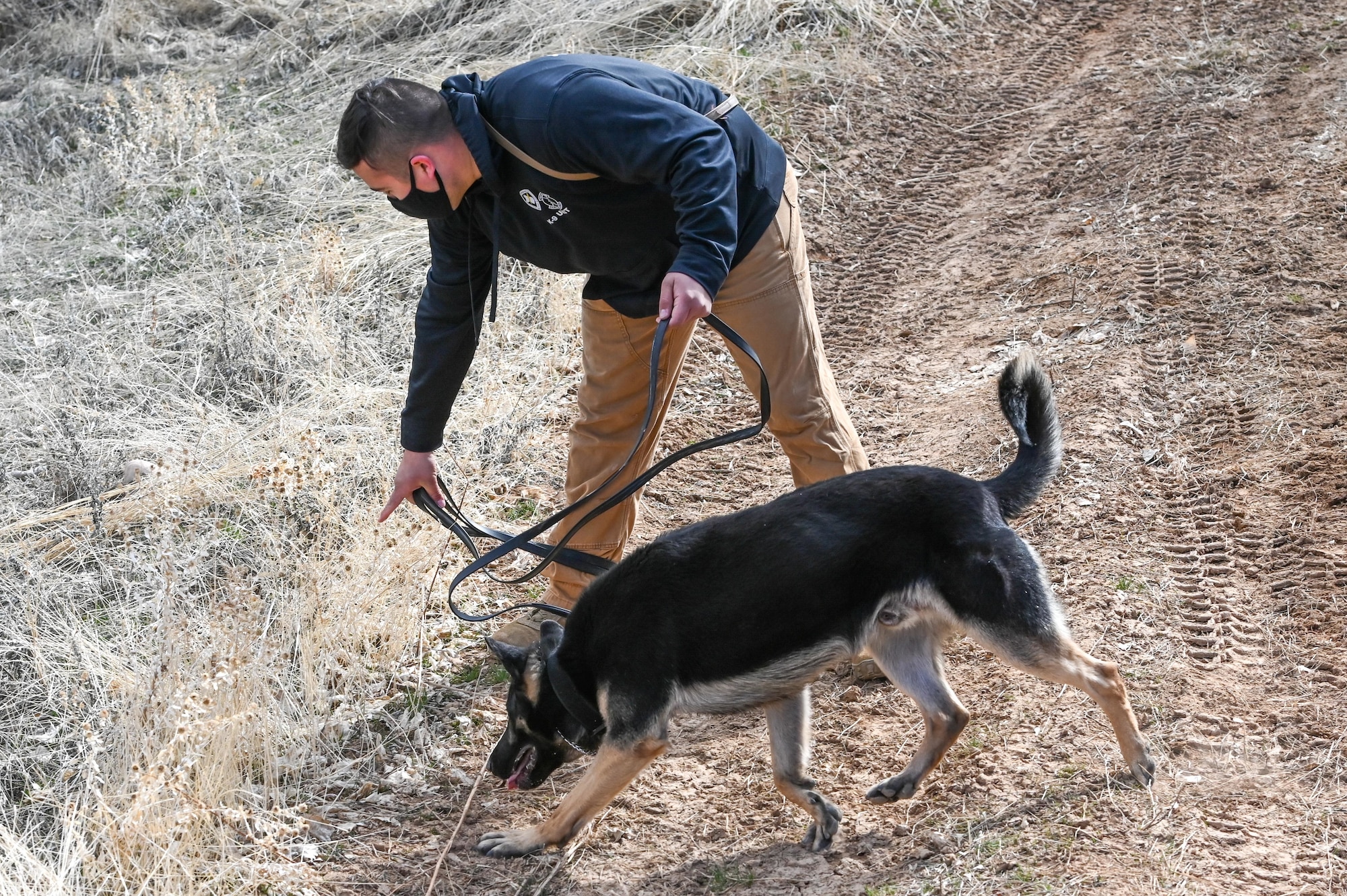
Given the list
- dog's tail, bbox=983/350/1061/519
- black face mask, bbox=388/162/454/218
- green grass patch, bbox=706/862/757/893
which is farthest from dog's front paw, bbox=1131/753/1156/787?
black face mask, bbox=388/162/454/218

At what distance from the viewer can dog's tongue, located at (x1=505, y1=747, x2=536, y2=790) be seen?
12.7ft

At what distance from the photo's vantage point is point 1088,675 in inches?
137

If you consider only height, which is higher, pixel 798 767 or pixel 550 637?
pixel 550 637

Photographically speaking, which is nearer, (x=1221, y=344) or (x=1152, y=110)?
(x=1221, y=344)

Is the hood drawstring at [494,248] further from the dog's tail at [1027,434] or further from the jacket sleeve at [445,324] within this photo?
the dog's tail at [1027,434]

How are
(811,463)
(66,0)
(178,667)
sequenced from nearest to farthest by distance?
(178,667)
(811,463)
(66,0)

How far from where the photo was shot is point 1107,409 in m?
5.48

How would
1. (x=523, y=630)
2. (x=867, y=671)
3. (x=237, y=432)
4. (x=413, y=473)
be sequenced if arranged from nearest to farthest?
(x=413, y=473) < (x=867, y=671) < (x=523, y=630) < (x=237, y=432)

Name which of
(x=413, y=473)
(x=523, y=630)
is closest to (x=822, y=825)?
(x=523, y=630)

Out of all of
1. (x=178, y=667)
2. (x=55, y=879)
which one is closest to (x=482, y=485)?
(x=178, y=667)

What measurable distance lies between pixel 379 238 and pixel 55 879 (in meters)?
5.40

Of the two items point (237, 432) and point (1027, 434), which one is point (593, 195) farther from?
point (237, 432)

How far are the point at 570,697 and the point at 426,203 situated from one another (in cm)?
172

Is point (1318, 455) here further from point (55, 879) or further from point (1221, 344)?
point (55, 879)
